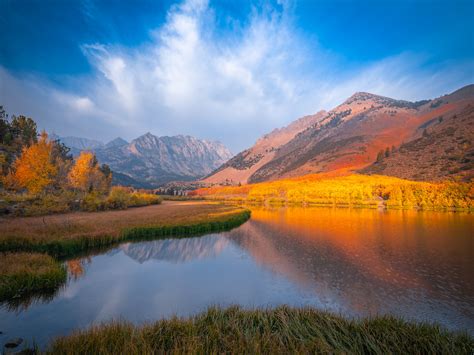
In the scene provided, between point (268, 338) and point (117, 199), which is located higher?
point (117, 199)

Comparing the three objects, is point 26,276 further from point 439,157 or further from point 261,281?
point 439,157

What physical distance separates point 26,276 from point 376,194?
104514 millimetres

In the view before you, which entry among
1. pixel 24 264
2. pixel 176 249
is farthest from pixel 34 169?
pixel 24 264

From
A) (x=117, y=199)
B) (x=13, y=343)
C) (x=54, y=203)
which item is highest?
(x=54, y=203)

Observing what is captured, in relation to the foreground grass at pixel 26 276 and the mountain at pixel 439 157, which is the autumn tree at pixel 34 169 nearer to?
the foreground grass at pixel 26 276

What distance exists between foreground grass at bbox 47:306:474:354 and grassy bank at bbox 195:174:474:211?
80.6 m

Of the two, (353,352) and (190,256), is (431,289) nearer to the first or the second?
(353,352)

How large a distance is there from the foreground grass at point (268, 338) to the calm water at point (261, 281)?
3754 millimetres

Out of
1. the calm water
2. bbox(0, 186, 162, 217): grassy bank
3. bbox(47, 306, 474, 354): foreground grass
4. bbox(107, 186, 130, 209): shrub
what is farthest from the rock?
bbox(107, 186, 130, 209): shrub

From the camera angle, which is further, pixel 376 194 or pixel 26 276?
pixel 376 194

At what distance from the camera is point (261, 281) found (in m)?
17.5

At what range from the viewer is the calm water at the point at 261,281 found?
40.3 ft

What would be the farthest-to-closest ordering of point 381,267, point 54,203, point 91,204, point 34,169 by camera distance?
point 91,204, point 34,169, point 54,203, point 381,267

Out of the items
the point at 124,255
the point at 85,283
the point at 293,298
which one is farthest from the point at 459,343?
the point at 124,255
